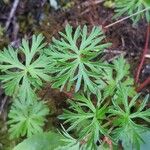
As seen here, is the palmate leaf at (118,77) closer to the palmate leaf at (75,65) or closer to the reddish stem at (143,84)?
the reddish stem at (143,84)

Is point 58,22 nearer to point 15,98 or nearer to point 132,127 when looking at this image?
point 15,98

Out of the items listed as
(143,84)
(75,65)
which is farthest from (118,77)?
(75,65)

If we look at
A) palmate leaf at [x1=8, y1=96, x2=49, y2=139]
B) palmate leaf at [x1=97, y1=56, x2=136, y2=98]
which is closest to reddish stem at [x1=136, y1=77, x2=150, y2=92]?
palmate leaf at [x1=97, y1=56, x2=136, y2=98]

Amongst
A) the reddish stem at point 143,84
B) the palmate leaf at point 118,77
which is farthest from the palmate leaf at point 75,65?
the reddish stem at point 143,84

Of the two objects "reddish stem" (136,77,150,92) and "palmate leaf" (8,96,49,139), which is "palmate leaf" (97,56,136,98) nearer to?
"reddish stem" (136,77,150,92)

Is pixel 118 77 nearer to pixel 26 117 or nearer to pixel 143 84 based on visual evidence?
pixel 143 84

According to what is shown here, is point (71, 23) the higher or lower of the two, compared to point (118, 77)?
higher

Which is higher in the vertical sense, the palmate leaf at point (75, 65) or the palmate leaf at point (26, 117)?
the palmate leaf at point (75, 65)

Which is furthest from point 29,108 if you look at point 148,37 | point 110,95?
point 148,37
